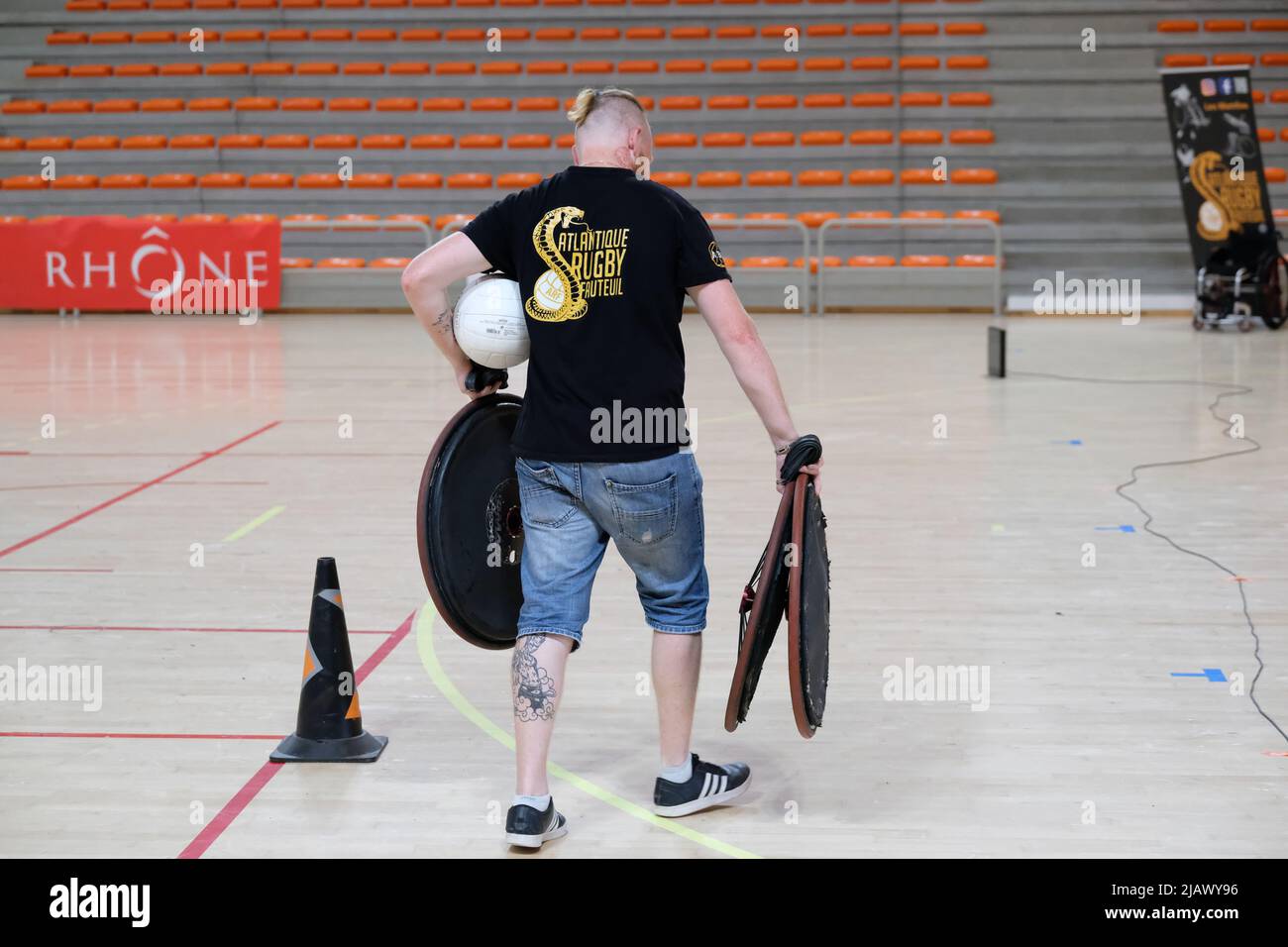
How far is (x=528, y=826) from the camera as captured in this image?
3455mm

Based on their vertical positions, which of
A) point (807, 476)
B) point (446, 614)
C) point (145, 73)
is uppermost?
point (145, 73)

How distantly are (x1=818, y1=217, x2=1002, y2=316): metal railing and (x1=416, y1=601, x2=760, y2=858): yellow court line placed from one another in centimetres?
1408

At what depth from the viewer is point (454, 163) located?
72.6 feet

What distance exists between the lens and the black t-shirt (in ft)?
11.3

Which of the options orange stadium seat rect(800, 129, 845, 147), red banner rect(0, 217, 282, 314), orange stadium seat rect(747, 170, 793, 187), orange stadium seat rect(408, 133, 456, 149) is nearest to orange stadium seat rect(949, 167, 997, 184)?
orange stadium seat rect(800, 129, 845, 147)

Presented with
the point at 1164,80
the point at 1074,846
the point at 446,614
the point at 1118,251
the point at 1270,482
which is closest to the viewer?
the point at 1074,846

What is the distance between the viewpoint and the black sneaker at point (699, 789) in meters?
3.71

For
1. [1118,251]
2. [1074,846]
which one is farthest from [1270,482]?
[1118,251]

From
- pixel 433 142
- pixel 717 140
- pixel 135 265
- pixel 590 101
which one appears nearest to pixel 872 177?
pixel 717 140

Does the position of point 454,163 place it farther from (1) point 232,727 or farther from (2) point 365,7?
(1) point 232,727

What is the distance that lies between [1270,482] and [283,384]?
781cm

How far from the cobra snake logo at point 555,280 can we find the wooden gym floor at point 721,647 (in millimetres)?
1256

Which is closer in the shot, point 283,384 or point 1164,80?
point 283,384

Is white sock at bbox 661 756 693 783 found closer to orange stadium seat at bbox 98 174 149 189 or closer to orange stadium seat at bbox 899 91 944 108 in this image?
orange stadium seat at bbox 899 91 944 108
